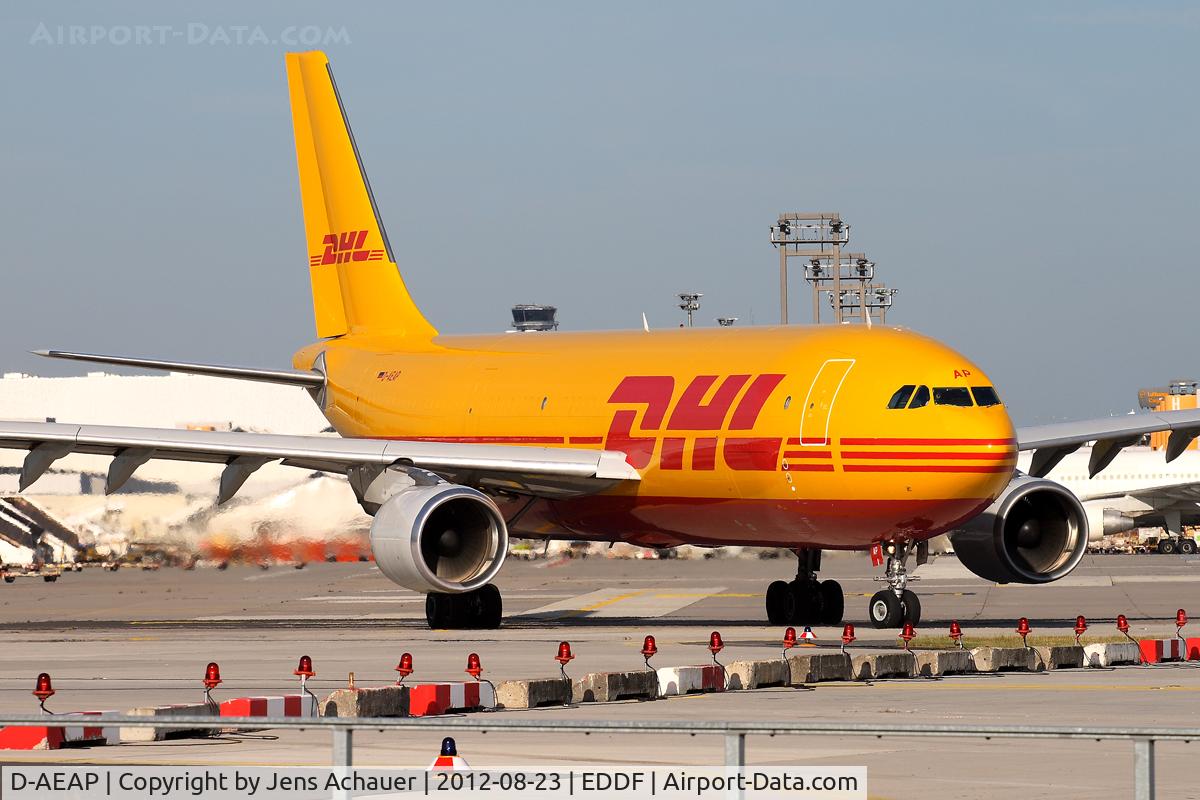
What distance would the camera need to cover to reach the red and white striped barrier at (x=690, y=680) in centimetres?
1617

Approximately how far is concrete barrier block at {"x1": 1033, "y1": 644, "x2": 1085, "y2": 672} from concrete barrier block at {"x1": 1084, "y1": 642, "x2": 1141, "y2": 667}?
12 centimetres


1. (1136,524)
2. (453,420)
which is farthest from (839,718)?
(1136,524)

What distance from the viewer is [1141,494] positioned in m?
69.9

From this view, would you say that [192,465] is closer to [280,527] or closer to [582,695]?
[280,527]

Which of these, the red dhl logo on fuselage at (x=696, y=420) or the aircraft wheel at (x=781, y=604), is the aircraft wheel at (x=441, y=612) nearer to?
the red dhl logo on fuselage at (x=696, y=420)

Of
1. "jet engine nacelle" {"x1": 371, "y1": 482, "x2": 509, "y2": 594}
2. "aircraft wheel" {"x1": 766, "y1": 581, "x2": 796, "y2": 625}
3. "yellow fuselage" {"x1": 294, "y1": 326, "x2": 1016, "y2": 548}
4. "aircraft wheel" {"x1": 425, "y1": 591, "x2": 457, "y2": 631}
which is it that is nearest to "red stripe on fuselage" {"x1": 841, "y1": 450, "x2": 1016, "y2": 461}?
"yellow fuselage" {"x1": 294, "y1": 326, "x2": 1016, "y2": 548}

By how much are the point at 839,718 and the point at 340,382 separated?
20989 mm

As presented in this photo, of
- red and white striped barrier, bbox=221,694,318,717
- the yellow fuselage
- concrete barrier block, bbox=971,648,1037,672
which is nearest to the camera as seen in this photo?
red and white striped barrier, bbox=221,694,318,717

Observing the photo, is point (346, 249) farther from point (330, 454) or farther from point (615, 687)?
point (615, 687)

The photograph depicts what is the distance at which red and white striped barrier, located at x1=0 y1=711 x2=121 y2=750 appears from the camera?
41.1ft

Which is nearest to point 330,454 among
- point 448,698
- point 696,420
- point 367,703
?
point 696,420

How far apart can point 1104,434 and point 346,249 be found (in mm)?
14132

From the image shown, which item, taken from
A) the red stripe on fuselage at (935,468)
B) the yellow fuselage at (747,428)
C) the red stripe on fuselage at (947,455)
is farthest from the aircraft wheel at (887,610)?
the red stripe on fuselage at (947,455)

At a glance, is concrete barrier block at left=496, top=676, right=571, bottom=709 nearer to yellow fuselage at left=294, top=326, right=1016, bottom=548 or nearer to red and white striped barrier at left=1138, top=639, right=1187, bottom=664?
red and white striped barrier at left=1138, top=639, right=1187, bottom=664
